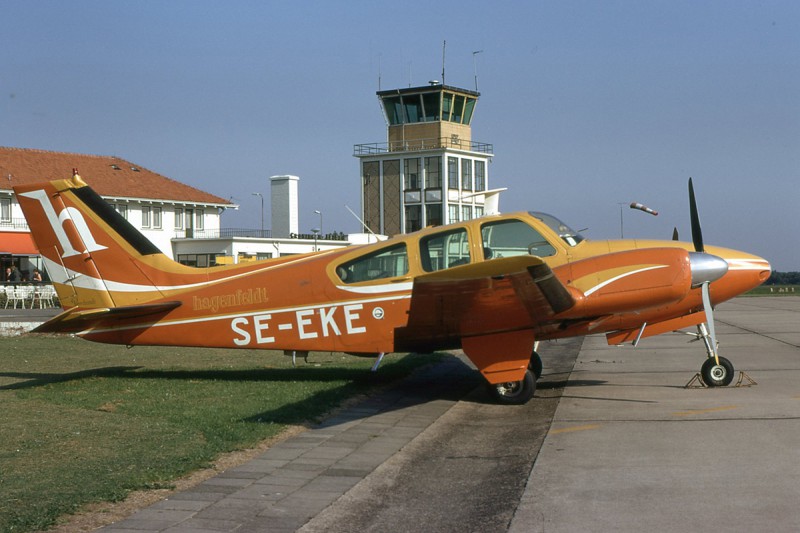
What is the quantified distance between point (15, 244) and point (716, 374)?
162 ft

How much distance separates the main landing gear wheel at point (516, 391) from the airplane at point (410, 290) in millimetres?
15

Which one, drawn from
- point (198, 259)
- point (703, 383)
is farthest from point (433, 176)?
point (703, 383)

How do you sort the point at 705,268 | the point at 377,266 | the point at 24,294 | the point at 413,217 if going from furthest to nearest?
the point at 413,217 < the point at 24,294 < the point at 377,266 < the point at 705,268

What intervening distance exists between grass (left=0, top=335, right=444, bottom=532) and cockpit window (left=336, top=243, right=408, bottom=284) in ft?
5.79

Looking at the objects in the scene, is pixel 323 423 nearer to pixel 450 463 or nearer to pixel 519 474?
pixel 450 463

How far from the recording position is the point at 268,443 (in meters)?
9.32

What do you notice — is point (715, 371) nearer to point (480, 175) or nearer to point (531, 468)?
point (531, 468)

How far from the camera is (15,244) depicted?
53188 millimetres

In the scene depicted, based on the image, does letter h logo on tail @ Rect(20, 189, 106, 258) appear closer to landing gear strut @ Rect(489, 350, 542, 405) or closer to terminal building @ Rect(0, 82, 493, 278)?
landing gear strut @ Rect(489, 350, 542, 405)

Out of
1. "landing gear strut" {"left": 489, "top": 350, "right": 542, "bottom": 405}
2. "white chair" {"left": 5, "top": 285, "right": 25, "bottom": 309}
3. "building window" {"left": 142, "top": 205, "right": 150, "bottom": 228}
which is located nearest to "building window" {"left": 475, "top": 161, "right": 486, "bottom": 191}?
"building window" {"left": 142, "top": 205, "right": 150, "bottom": 228}

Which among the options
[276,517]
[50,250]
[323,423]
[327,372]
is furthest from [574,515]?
[50,250]

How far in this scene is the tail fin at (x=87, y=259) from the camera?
14.0 metres

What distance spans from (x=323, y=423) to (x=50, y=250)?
6.32m

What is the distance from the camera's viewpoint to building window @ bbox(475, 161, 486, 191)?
6638cm
